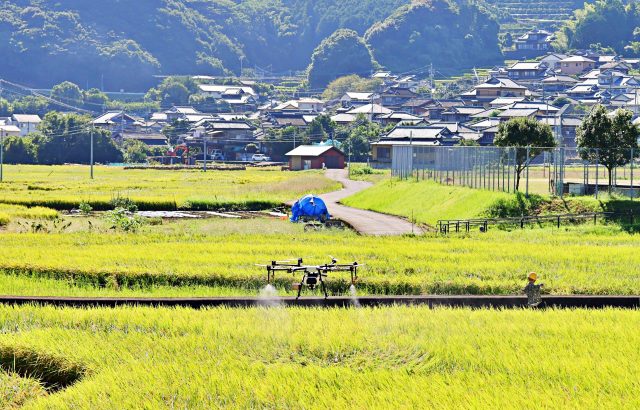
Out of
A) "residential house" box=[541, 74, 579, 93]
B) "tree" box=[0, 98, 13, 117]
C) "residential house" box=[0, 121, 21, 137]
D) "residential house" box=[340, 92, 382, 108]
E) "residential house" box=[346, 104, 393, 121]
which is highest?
"residential house" box=[541, 74, 579, 93]

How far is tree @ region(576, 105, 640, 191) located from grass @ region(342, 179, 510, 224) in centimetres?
335

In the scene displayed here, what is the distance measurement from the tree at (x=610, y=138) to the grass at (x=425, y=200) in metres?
3.35

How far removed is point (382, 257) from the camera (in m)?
18.7

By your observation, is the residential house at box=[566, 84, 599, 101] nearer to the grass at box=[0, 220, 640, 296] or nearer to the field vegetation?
the field vegetation

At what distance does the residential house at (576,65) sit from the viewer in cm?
11094

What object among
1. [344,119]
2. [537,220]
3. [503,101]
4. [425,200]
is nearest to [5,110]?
[344,119]

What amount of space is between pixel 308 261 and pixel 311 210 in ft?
46.7

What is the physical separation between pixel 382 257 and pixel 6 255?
6.91m

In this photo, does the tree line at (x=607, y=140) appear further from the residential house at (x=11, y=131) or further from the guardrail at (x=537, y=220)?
the residential house at (x=11, y=131)

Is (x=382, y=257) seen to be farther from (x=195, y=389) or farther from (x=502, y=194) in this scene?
(x=502, y=194)

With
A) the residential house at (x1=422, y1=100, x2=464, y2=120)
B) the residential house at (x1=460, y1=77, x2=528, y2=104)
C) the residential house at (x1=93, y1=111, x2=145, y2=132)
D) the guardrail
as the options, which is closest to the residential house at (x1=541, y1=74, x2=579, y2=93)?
the residential house at (x1=460, y1=77, x2=528, y2=104)

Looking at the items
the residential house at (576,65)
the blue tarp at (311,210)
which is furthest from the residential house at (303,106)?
the blue tarp at (311,210)

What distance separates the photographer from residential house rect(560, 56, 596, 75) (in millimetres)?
110938

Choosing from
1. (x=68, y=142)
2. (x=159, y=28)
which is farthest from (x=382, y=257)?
(x=159, y=28)
